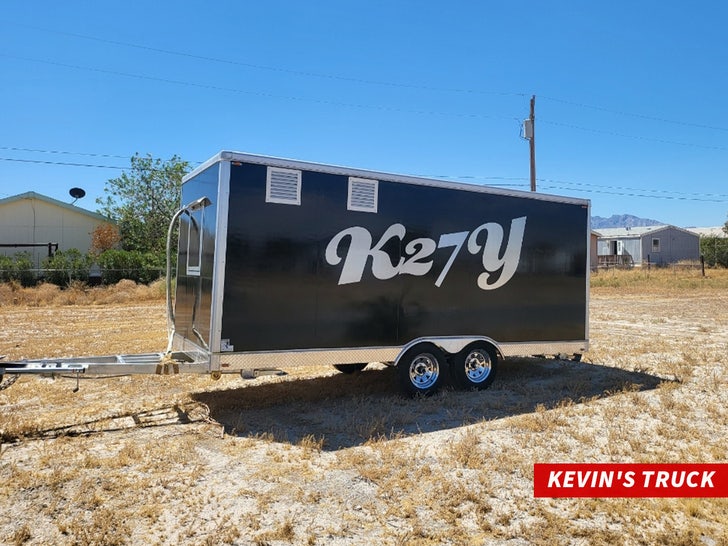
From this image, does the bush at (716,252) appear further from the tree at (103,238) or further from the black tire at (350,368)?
the black tire at (350,368)

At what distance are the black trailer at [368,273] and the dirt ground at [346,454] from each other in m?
0.77

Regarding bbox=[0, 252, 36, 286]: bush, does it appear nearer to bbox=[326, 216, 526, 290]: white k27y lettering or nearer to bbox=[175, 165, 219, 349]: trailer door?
bbox=[175, 165, 219, 349]: trailer door

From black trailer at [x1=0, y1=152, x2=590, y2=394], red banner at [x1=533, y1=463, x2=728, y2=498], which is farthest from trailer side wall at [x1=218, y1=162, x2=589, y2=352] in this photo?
red banner at [x1=533, y1=463, x2=728, y2=498]

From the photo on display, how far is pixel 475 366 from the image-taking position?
331 inches

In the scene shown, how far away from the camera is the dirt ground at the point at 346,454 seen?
13.6ft

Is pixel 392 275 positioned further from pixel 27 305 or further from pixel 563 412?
pixel 27 305

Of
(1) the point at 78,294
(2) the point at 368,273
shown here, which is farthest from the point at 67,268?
(2) the point at 368,273

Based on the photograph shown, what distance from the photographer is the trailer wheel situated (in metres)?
7.74

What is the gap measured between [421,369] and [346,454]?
2561 mm

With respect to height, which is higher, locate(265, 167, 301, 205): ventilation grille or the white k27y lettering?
locate(265, 167, 301, 205): ventilation grille

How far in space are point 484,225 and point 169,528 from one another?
594 centimetres

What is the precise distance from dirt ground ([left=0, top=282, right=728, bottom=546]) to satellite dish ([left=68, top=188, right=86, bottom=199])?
28.3 metres

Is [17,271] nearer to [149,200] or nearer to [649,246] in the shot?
[149,200]

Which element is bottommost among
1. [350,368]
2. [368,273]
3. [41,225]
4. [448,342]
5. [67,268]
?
[350,368]
